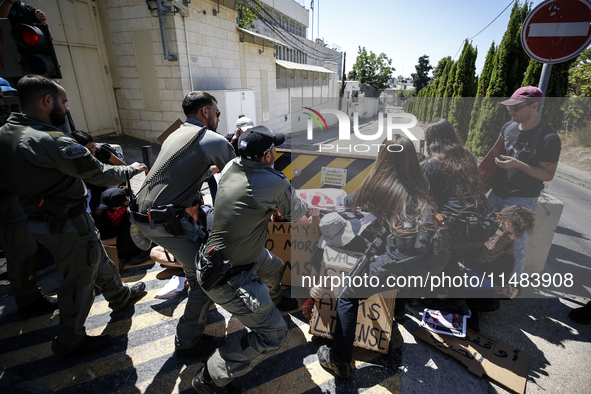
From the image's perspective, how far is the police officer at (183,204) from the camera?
7.64ft

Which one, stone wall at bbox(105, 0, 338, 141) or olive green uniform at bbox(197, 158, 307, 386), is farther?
stone wall at bbox(105, 0, 338, 141)

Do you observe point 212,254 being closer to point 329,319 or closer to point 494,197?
point 329,319

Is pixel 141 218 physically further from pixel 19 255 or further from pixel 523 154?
pixel 523 154

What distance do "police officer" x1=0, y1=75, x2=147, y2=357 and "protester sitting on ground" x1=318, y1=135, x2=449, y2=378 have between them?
2.10 m

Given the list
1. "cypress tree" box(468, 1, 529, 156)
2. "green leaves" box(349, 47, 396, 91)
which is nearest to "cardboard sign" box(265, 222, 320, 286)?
"cypress tree" box(468, 1, 529, 156)

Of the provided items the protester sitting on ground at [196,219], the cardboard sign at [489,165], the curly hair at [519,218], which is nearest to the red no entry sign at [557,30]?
the cardboard sign at [489,165]

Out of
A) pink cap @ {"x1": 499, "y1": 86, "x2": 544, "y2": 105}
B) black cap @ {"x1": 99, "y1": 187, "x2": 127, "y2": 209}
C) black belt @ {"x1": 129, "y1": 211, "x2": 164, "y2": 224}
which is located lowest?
black cap @ {"x1": 99, "y1": 187, "x2": 127, "y2": 209}

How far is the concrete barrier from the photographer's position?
294 cm

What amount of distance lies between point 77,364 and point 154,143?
875 cm

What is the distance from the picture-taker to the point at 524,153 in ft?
7.83

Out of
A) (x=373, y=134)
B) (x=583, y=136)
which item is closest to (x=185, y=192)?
(x=373, y=134)

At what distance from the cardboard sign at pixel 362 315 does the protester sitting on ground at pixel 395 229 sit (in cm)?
21

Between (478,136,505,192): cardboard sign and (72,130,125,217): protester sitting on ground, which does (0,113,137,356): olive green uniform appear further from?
(478,136,505,192): cardboard sign

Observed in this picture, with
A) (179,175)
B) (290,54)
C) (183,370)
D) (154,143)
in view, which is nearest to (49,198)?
(179,175)
